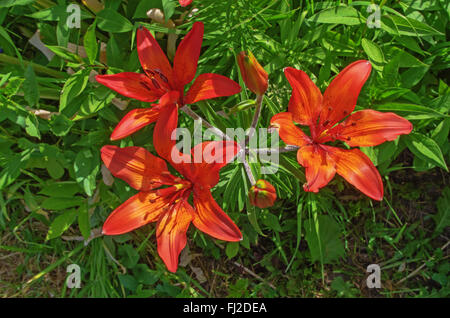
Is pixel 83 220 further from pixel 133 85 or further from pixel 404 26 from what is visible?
pixel 404 26

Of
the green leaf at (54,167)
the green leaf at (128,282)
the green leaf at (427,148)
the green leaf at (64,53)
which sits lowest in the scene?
the green leaf at (128,282)

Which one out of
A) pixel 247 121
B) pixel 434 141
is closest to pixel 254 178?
pixel 247 121

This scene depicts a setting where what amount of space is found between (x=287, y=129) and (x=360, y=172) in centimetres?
24

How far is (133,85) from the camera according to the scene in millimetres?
1138

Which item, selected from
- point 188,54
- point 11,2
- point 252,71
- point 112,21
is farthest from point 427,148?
point 11,2

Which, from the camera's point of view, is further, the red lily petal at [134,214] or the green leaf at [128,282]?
the green leaf at [128,282]

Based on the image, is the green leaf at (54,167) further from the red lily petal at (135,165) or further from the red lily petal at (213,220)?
the red lily petal at (213,220)

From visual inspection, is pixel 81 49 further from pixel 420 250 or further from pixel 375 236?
Result: pixel 420 250

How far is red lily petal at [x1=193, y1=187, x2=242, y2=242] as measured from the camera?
1.05 meters

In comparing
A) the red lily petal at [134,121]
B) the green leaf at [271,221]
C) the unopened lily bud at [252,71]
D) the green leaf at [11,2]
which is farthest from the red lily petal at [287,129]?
the green leaf at [11,2]

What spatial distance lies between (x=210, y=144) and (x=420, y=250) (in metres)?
1.42

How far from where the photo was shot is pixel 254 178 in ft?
3.97

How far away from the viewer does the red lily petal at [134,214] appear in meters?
1.12

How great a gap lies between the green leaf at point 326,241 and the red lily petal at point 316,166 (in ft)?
2.12
